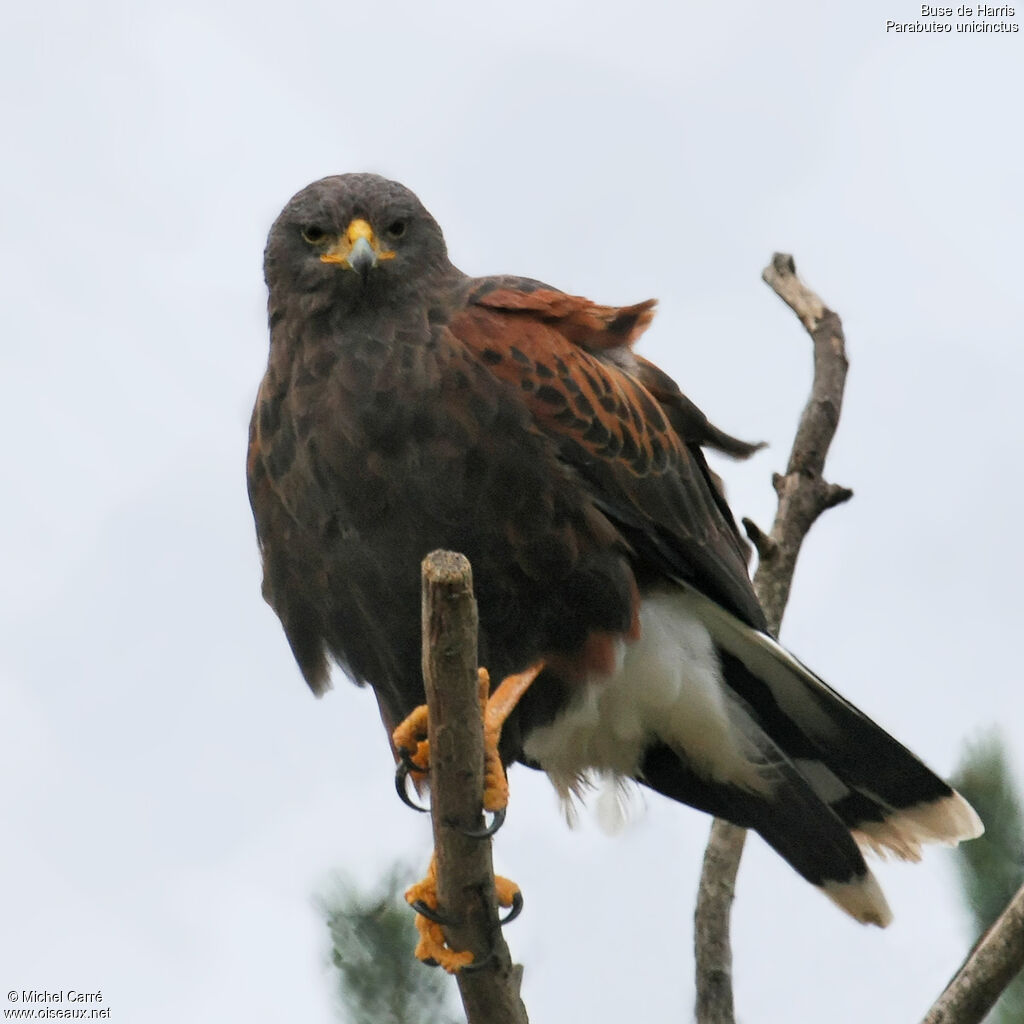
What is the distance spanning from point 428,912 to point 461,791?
0.43m

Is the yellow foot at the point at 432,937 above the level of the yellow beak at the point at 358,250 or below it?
below

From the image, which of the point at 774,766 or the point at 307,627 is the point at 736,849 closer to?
the point at 774,766

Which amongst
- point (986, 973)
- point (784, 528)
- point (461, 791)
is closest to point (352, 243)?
point (784, 528)

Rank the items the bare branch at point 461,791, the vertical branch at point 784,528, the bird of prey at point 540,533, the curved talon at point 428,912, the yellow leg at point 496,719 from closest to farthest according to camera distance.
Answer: the bare branch at point 461,791 < the curved talon at point 428,912 < the yellow leg at point 496,719 < the bird of prey at point 540,533 < the vertical branch at point 784,528

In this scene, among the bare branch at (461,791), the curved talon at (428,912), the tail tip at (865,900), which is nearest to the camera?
the bare branch at (461,791)

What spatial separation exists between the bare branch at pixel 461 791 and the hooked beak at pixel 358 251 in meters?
1.48

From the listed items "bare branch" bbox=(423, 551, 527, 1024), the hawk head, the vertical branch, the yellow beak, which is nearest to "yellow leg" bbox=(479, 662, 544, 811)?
"bare branch" bbox=(423, 551, 527, 1024)

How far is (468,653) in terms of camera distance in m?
3.84

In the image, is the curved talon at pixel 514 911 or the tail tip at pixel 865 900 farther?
the tail tip at pixel 865 900

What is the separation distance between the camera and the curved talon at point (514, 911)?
14.5ft

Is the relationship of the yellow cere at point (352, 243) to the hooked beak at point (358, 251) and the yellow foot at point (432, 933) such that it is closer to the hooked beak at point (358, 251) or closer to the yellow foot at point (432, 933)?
the hooked beak at point (358, 251)

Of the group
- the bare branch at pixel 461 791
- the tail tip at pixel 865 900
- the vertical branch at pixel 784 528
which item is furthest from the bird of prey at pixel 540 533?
the bare branch at pixel 461 791

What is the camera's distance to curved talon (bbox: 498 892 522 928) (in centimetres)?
442

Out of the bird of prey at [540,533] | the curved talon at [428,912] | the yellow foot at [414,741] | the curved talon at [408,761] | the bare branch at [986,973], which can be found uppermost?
the bird of prey at [540,533]
